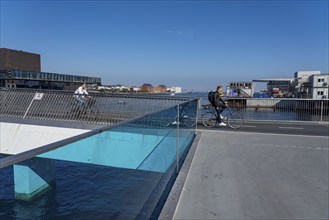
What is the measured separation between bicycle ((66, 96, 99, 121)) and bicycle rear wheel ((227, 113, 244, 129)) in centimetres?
601

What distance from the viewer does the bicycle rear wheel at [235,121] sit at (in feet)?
39.7

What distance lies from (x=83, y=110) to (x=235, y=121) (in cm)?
679

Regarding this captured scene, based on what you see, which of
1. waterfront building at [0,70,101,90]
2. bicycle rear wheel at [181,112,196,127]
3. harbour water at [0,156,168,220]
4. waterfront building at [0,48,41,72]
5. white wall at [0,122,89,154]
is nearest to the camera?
harbour water at [0,156,168,220]

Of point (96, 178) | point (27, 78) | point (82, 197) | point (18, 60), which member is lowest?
point (82, 197)

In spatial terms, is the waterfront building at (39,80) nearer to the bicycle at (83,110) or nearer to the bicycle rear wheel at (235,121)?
the bicycle at (83,110)

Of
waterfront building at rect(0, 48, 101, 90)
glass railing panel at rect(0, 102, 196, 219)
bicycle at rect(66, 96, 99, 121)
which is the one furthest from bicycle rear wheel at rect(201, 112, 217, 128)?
waterfront building at rect(0, 48, 101, 90)

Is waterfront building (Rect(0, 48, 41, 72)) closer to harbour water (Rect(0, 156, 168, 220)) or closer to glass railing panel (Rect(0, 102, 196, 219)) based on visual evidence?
glass railing panel (Rect(0, 102, 196, 219))

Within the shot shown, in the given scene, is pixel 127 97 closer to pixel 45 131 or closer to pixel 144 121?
pixel 45 131

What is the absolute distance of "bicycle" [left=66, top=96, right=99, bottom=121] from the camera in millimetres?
11383

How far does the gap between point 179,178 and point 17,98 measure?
11060mm

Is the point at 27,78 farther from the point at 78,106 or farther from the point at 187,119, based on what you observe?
the point at 187,119

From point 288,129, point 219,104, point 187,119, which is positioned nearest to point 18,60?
point 219,104


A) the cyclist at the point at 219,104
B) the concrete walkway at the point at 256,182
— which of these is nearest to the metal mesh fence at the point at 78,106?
the cyclist at the point at 219,104

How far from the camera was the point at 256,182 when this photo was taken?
16.7 feet
